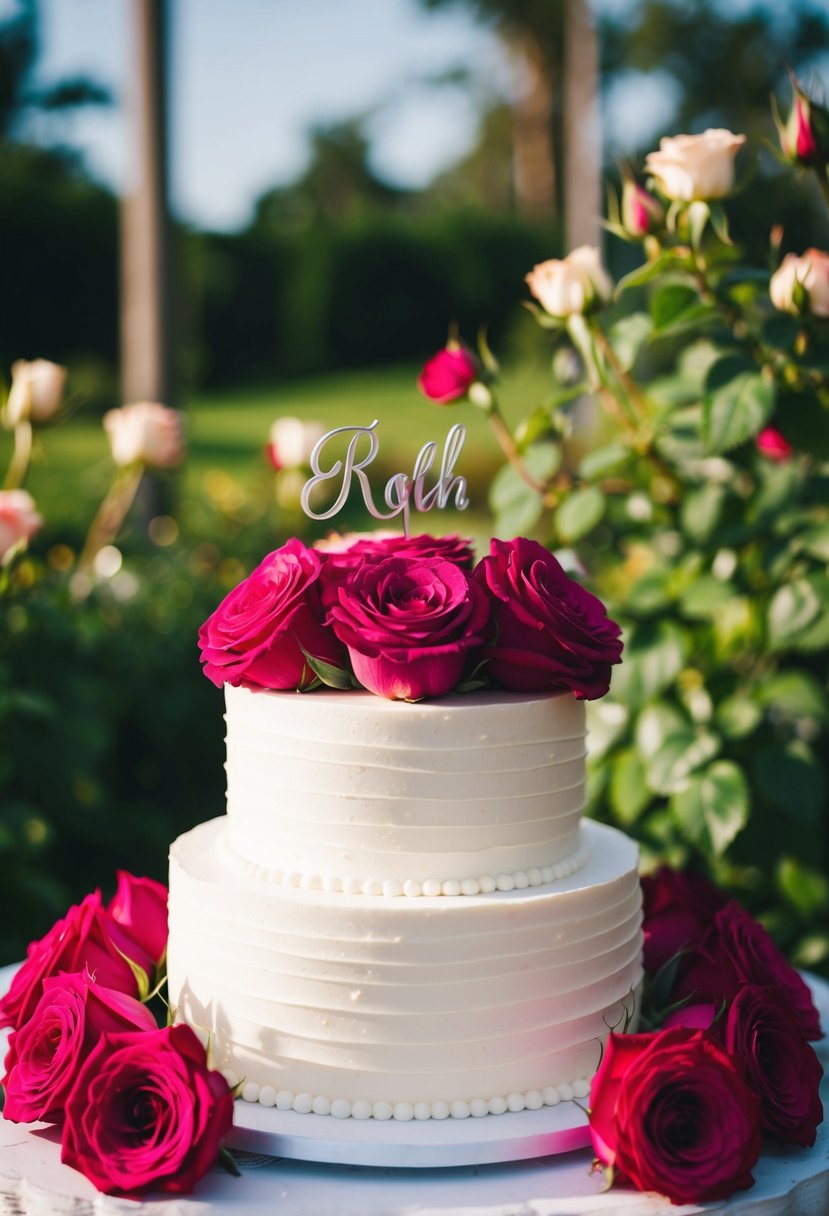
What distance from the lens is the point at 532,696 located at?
165cm

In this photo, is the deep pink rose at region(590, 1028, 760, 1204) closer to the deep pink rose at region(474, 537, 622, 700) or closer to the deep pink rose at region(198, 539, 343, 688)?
the deep pink rose at region(474, 537, 622, 700)

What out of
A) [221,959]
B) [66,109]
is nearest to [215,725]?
[221,959]

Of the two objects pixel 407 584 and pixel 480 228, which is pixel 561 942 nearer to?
pixel 407 584

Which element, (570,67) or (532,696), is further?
(570,67)

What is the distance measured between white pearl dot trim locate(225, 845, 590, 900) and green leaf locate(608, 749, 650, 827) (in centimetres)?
88

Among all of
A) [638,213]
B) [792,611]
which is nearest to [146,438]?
[638,213]

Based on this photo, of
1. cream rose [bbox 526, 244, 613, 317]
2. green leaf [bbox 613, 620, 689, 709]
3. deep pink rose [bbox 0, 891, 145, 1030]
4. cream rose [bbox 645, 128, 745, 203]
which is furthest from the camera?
green leaf [bbox 613, 620, 689, 709]

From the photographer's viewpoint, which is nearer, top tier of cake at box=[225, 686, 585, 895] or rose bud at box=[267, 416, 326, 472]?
top tier of cake at box=[225, 686, 585, 895]

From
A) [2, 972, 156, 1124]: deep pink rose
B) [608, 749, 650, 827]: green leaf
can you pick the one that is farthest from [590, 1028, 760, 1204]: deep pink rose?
[608, 749, 650, 827]: green leaf

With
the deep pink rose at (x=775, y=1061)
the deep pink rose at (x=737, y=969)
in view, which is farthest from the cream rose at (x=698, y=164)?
the deep pink rose at (x=775, y=1061)

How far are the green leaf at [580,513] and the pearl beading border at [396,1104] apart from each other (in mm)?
1115

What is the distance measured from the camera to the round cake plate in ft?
4.86

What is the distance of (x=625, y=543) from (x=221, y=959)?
5.25 feet

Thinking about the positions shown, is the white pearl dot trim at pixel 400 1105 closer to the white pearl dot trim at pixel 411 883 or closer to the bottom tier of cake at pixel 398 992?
the bottom tier of cake at pixel 398 992
